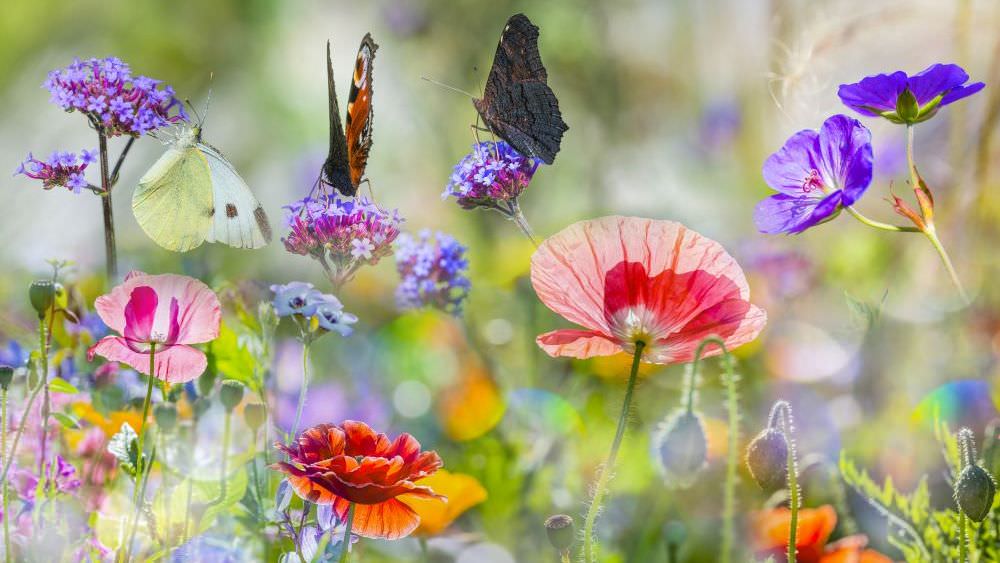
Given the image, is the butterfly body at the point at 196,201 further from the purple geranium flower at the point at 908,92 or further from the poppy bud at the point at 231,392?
the purple geranium flower at the point at 908,92

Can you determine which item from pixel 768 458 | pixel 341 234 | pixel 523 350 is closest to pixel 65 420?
pixel 341 234

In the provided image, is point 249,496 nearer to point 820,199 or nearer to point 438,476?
point 438,476

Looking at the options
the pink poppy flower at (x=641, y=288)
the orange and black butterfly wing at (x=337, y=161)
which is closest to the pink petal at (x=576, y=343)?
the pink poppy flower at (x=641, y=288)

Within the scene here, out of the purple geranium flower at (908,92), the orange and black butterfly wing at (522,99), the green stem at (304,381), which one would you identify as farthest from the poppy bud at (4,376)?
the purple geranium flower at (908,92)

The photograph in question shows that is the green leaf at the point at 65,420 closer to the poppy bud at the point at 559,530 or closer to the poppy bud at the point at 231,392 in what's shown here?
the poppy bud at the point at 231,392

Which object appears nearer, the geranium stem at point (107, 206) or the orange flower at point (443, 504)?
the geranium stem at point (107, 206)

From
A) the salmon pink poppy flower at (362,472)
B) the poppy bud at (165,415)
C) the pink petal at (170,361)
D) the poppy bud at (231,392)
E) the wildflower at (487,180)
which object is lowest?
the salmon pink poppy flower at (362,472)

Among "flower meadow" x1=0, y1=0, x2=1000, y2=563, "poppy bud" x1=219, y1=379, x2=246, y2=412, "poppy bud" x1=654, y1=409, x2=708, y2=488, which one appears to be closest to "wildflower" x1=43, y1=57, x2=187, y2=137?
"flower meadow" x1=0, y1=0, x2=1000, y2=563

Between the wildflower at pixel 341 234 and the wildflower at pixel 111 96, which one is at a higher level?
the wildflower at pixel 111 96
